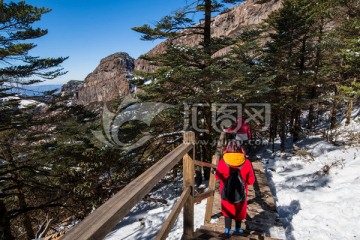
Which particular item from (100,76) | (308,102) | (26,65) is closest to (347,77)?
(308,102)

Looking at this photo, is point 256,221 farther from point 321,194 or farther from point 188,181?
point 188,181

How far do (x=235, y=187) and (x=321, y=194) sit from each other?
398 centimetres

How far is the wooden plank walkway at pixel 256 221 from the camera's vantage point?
168 inches

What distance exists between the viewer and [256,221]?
527 cm

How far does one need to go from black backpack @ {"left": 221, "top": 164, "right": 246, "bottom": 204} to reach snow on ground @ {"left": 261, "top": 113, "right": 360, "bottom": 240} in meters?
1.90

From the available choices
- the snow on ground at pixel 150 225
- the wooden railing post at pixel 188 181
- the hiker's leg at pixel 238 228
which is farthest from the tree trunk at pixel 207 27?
the wooden railing post at pixel 188 181

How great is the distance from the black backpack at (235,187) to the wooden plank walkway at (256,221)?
0.64m

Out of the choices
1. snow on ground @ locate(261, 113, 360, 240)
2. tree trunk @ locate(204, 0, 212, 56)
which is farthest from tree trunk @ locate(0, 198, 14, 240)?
tree trunk @ locate(204, 0, 212, 56)

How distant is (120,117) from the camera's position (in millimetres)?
13312

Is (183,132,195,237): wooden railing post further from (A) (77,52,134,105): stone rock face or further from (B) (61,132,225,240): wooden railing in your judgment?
(A) (77,52,134,105): stone rock face

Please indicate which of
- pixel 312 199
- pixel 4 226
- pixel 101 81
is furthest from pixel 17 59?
pixel 101 81

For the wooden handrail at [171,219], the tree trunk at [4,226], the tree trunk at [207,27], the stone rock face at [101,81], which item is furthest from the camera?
the stone rock face at [101,81]

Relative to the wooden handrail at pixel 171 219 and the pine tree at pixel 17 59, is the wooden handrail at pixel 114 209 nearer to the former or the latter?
the wooden handrail at pixel 171 219

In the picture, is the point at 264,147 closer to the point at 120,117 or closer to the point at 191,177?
the point at 120,117
